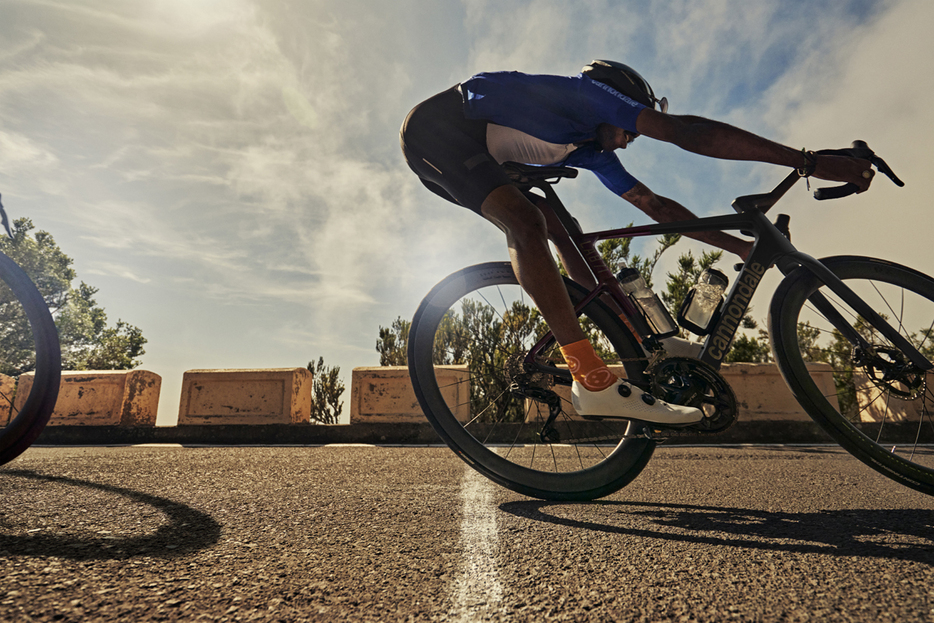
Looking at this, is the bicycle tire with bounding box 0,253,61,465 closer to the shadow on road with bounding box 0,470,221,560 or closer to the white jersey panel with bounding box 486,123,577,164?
the shadow on road with bounding box 0,470,221,560

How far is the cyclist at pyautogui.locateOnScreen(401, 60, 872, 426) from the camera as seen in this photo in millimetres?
1786

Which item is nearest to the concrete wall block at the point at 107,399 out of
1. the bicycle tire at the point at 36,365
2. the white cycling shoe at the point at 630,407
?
the bicycle tire at the point at 36,365

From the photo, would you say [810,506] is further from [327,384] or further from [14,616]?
[327,384]

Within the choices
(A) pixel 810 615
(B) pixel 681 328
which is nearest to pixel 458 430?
(B) pixel 681 328

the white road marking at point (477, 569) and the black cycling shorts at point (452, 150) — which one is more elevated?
the black cycling shorts at point (452, 150)

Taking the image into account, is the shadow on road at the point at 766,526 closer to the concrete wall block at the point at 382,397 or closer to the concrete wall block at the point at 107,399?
the concrete wall block at the point at 382,397

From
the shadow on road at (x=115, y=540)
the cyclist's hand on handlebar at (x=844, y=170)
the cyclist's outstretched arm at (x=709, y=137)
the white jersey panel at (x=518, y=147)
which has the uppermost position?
the white jersey panel at (x=518, y=147)

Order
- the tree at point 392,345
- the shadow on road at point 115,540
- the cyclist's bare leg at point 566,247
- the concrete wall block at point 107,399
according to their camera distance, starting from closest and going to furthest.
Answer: the shadow on road at point 115,540 → the cyclist's bare leg at point 566,247 → the concrete wall block at point 107,399 → the tree at point 392,345

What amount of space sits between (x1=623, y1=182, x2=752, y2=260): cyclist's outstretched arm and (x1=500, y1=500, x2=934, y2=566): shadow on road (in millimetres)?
1161

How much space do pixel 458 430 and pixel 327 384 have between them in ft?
55.4

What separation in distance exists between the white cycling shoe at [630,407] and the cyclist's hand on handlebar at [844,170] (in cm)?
111

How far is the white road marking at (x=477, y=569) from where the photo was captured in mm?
804

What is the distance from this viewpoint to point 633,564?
102 centimetres

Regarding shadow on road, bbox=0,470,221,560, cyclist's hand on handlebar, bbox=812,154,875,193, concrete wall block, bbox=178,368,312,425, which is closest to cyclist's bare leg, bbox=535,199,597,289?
cyclist's hand on handlebar, bbox=812,154,875,193
